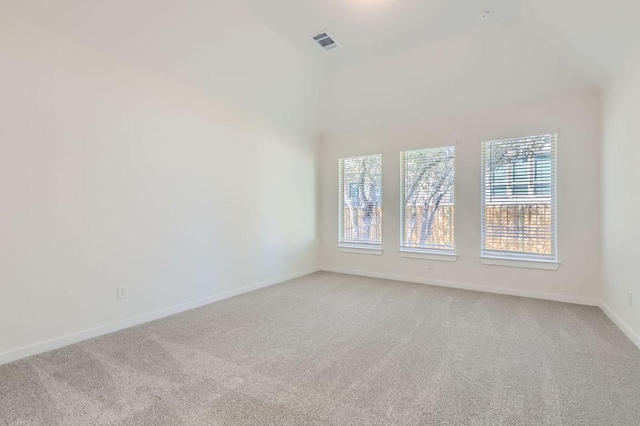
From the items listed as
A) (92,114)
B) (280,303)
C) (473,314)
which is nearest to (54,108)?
(92,114)

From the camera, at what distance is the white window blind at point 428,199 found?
4.72m

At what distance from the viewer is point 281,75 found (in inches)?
160

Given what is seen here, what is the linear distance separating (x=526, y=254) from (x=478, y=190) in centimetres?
108

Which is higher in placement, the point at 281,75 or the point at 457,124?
the point at 281,75

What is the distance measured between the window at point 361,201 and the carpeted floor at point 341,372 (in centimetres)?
215

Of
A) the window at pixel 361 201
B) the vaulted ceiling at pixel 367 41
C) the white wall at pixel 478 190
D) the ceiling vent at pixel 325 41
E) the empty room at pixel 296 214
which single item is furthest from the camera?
the window at pixel 361 201

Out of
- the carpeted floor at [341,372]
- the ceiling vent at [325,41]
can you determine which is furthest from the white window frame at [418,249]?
the ceiling vent at [325,41]

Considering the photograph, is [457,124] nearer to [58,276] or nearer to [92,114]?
[92,114]

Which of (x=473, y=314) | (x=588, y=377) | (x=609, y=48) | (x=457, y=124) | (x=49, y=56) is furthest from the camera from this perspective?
(x=457, y=124)

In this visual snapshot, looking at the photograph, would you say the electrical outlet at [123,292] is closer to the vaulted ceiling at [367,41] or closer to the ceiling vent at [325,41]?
the vaulted ceiling at [367,41]

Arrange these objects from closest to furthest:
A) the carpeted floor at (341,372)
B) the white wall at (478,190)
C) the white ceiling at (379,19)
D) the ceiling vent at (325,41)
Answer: the carpeted floor at (341,372) → the white ceiling at (379,19) → the ceiling vent at (325,41) → the white wall at (478,190)

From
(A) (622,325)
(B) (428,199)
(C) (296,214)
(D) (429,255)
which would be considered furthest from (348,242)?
(A) (622,325)

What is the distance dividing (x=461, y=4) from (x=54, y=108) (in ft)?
12.6

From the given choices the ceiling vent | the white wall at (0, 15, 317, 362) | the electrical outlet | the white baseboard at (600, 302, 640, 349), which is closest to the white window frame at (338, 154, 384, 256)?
the white wall at (0, 15, 317, 362)
